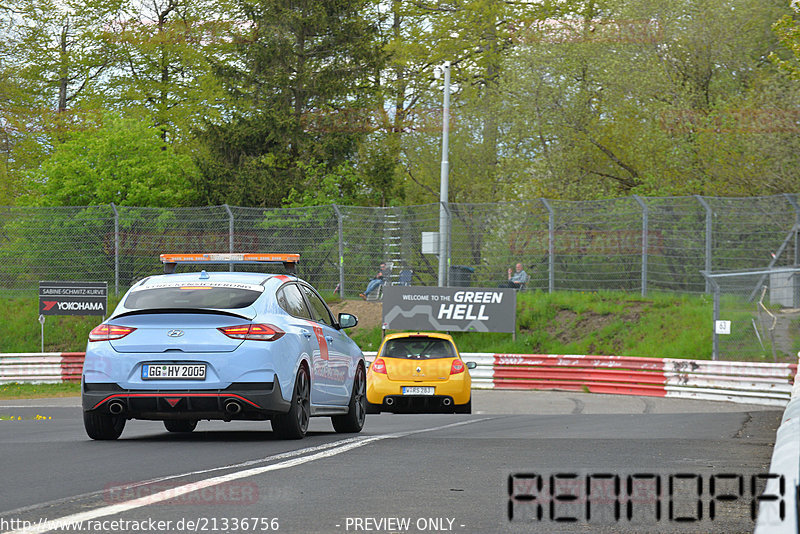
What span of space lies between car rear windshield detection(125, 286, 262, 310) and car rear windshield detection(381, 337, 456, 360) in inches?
303

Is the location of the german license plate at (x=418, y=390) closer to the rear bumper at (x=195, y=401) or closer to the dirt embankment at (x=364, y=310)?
the rear bumper at (x=195, y=401)

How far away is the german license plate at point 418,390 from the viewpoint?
699 inches

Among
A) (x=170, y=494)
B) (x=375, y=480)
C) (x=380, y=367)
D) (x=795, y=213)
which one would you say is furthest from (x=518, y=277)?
(x=170, y=494)

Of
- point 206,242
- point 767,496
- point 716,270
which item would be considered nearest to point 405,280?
point 206,242

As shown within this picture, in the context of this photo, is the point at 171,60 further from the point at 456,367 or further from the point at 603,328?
the point at 456,367

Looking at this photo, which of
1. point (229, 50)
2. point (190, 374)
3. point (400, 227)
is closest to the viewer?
point (190, 374)

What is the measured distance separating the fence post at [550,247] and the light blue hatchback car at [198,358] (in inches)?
803

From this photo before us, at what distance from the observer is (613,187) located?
4238 centimetres

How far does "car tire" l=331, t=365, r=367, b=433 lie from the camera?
12.4 meters

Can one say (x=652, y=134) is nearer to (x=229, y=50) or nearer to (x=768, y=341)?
(x=768, y=341)

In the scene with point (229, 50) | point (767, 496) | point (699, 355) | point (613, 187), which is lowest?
point (699, 355)

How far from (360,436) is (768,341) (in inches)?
579

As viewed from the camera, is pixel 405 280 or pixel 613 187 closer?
pixel 405 280

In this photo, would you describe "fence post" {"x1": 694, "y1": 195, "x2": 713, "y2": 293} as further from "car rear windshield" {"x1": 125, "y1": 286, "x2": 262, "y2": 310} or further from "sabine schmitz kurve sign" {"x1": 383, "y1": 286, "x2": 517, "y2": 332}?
"car rear windshield" {"x1": 125, "y1": 286, "x2": 262, "y2": 310}
